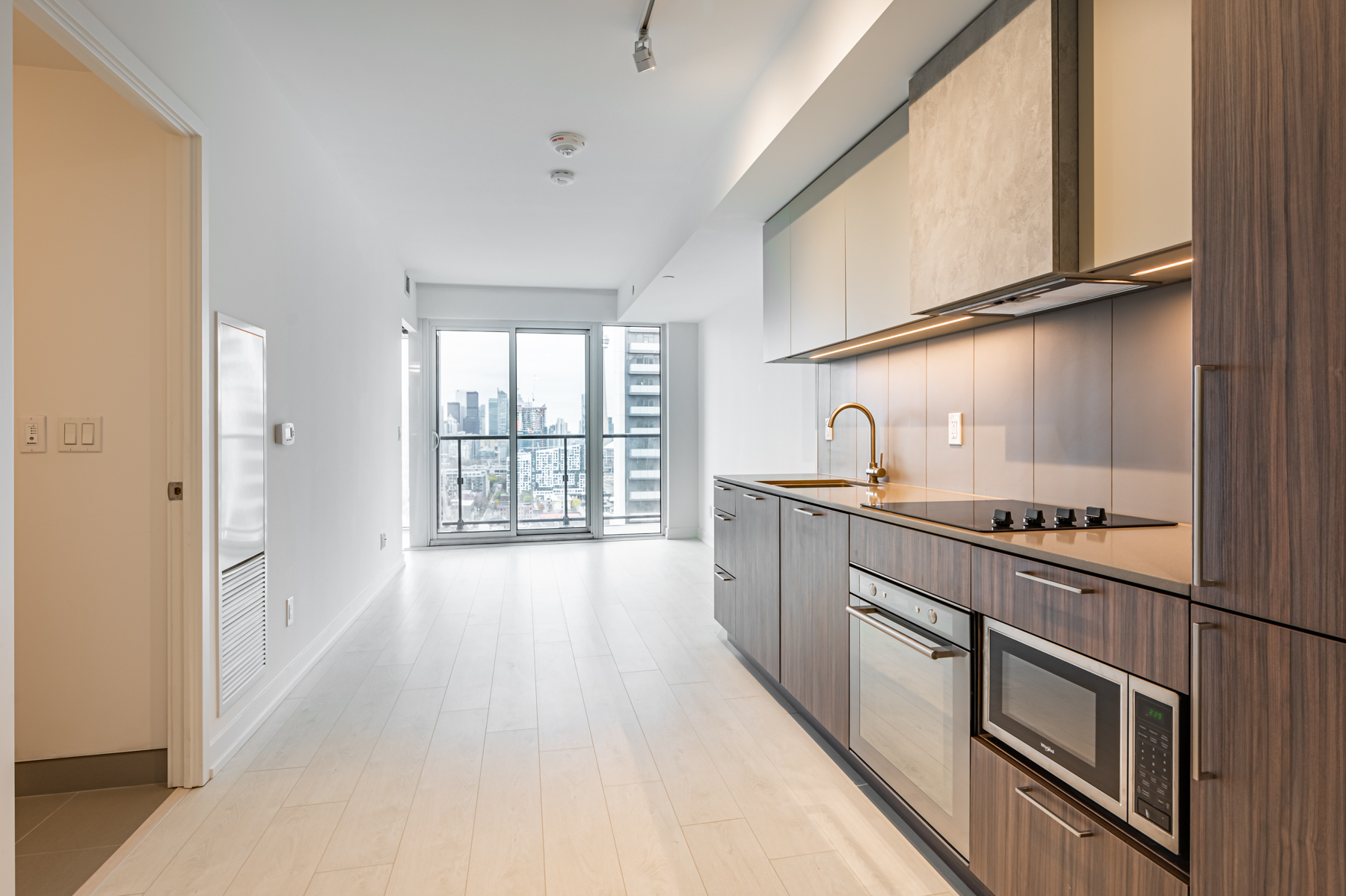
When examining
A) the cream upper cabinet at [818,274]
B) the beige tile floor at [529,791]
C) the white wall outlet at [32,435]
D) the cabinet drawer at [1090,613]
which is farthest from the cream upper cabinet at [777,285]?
the white wall outlet at [32,435]

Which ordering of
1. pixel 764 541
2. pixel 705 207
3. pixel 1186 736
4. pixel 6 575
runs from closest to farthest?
1. pixel 1186 736
2. pixel 6 575
3. pixel 764 541
4. pixel 705 207

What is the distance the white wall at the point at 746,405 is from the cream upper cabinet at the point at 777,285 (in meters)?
0.85

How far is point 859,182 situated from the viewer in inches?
104

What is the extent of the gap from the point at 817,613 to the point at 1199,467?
154 cm

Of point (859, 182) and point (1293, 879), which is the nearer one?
point (1293, 879)

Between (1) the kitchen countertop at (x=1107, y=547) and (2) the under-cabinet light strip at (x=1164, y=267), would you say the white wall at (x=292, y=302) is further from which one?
(2) the under-cabinet light strip at (x=1164, y=267)

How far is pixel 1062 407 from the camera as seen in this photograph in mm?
2049

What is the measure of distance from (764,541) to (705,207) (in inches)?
69.8

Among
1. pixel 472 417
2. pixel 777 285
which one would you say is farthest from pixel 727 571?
pixel 472 417

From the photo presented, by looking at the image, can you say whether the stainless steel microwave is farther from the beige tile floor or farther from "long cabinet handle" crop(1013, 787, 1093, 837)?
the beige tile floor

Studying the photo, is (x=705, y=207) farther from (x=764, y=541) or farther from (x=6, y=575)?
(x=6, y=575)

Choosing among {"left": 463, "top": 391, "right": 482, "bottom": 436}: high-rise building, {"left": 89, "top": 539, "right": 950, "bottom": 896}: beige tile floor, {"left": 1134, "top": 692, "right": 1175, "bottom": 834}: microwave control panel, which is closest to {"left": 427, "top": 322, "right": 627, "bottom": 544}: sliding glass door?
{"left": 463, "top": 391, "right": 482, "bottom": 436}: high-rise building

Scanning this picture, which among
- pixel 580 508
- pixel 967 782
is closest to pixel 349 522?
pixel 580 508

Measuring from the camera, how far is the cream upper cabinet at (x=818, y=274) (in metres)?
2.81
